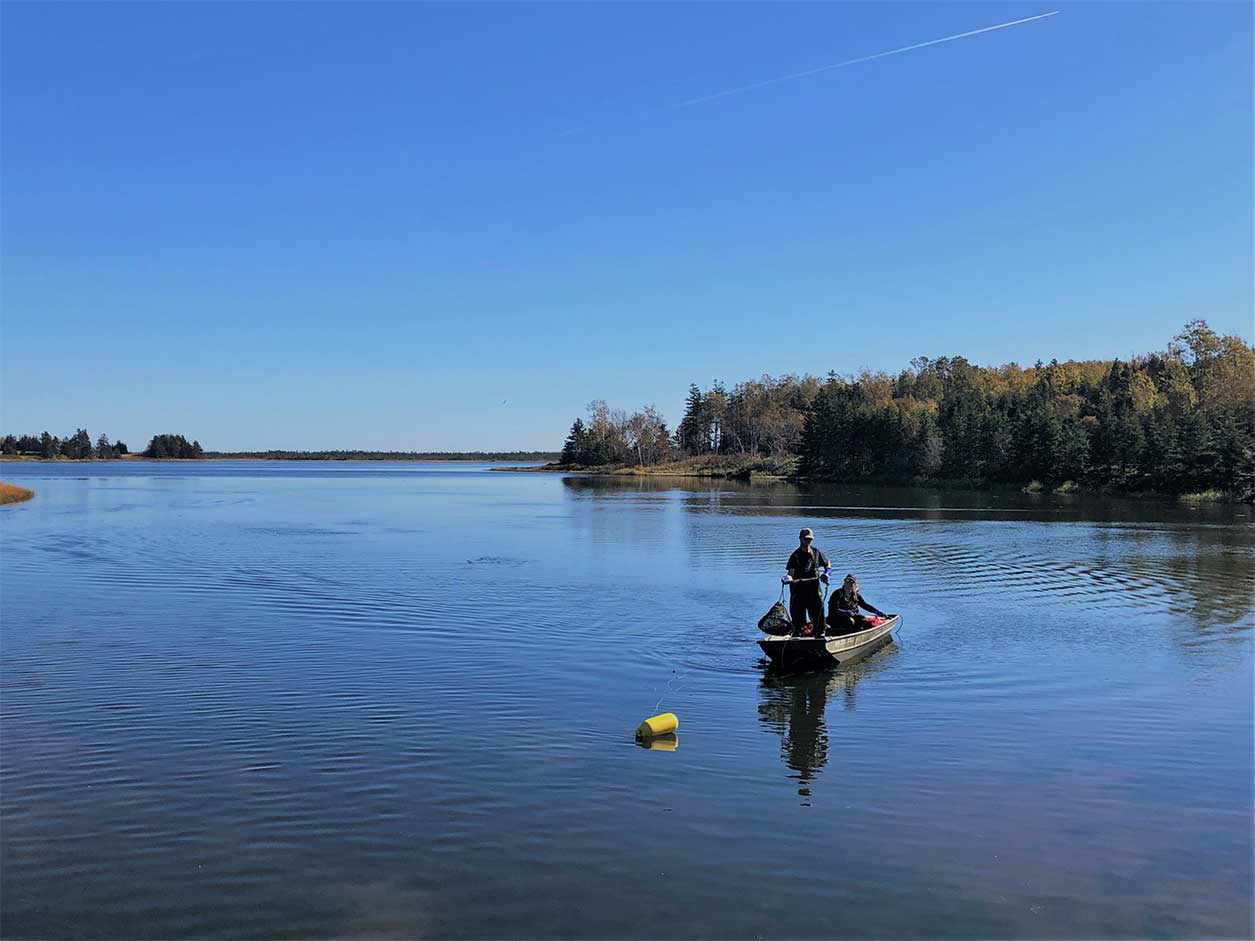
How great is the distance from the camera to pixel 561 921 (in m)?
6.89

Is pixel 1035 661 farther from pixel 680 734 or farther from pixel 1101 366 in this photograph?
pixel 1101 366

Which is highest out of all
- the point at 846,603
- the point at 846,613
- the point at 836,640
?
the point at 846,603

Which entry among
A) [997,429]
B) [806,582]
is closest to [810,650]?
[806,582]

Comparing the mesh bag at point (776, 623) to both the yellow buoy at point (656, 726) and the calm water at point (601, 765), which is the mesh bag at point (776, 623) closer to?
the calm water at point (601, 765)

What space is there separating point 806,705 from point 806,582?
123 inches

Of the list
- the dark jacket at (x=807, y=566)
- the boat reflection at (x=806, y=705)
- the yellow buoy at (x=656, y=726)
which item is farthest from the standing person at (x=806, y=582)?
the yellow buoy at (x=656, y=726)

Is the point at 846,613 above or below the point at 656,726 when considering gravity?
above

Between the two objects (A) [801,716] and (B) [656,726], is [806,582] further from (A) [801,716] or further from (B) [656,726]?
(B) [656,726]

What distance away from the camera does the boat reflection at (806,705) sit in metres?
11.0

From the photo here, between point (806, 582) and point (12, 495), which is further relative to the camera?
point (12, 495)

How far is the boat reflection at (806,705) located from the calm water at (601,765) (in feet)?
0.24

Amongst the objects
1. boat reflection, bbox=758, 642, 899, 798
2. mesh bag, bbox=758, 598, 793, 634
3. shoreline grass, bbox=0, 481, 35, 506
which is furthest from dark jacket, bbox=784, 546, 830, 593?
shoreline grass, bbox=0, 481, 35, 506

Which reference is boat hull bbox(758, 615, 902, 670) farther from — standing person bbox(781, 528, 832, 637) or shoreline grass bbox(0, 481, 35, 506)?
shoreline grass bbox(0, 481, 35, 506)

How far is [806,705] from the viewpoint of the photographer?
542 inches
